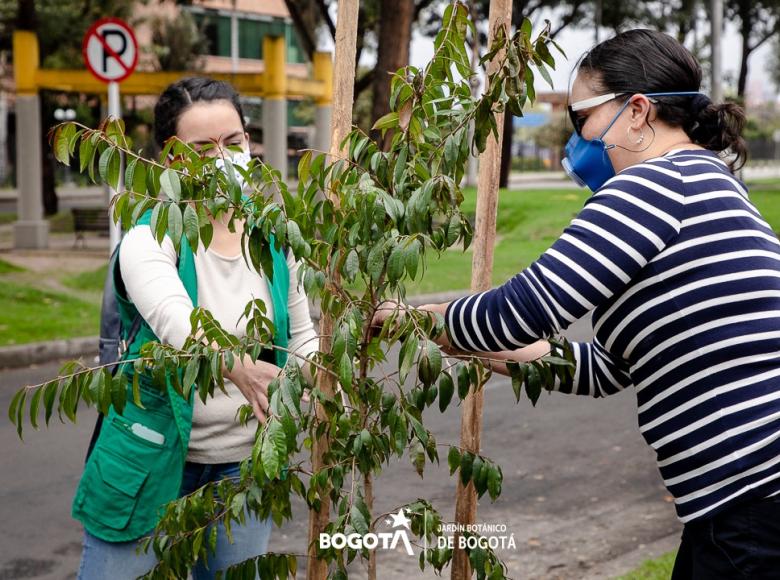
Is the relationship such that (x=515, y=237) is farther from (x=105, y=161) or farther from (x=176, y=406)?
(x=105, y=161)

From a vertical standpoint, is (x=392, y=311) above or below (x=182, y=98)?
below

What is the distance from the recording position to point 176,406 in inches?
102

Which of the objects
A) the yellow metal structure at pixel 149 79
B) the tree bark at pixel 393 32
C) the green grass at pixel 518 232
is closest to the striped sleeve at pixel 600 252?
the green grass at pixel 518 232

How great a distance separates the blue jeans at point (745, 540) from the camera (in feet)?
6.87

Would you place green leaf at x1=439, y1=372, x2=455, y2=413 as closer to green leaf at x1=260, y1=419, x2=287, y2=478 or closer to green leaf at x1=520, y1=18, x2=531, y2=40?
green leaf at x1=260, y1=419, x2=287, y2=478

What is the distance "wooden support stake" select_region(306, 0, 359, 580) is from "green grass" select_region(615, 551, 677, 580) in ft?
7.77

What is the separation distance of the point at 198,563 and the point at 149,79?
14731mm

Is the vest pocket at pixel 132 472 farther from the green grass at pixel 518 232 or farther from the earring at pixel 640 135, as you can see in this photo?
the green grass at pixel 518 232

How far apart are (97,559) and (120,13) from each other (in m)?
29.2

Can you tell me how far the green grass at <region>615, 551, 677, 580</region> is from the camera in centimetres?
452

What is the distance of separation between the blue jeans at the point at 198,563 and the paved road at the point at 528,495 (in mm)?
2192

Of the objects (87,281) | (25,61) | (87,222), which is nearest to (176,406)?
(87,281)

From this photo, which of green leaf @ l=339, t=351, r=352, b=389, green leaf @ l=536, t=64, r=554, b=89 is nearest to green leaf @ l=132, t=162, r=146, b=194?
green leaf @ l=339, t=351, r=352, b=389

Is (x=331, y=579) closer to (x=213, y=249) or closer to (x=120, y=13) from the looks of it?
(x=213, y=249)
